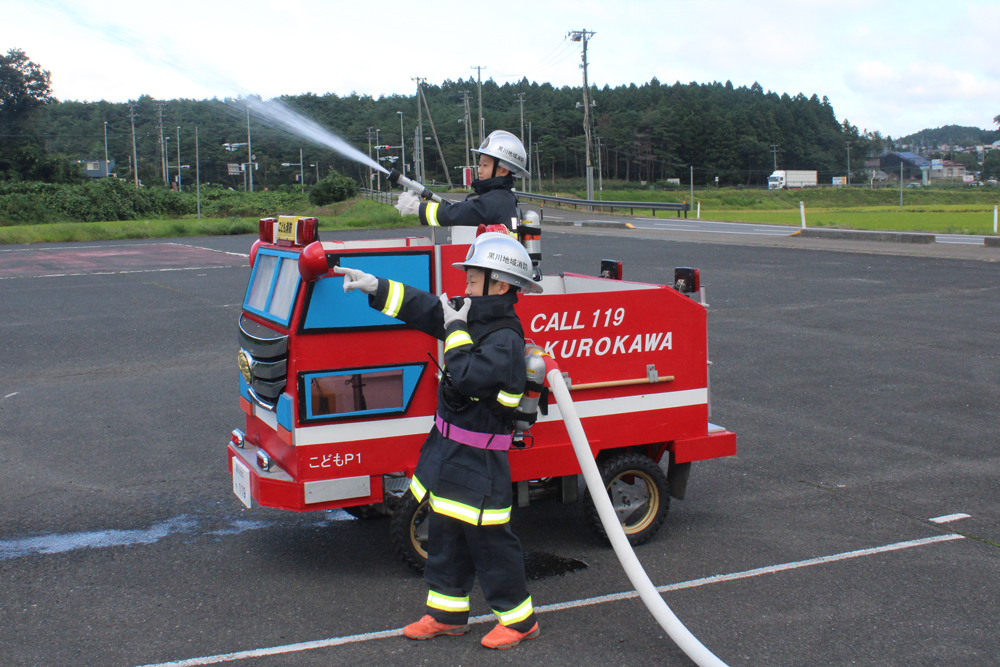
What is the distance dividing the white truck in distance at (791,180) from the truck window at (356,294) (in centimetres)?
11326

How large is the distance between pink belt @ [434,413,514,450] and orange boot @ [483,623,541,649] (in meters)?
0.86

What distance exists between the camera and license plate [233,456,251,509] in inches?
187

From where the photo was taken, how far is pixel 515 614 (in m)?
4.03

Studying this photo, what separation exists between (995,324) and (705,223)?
96.2 ft

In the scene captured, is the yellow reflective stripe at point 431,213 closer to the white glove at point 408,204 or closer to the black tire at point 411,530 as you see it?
the white glove at point 408,204

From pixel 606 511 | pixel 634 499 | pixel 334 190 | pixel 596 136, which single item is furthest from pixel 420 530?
pixel 596 136

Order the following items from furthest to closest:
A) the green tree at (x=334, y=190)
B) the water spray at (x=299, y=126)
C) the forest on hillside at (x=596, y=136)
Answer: the forest on hillside at (x=596, y=136) < the green tree at (x=334, y=190) < the water spray at (x=299, y=126)

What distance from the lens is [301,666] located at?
→ 3.80 metres

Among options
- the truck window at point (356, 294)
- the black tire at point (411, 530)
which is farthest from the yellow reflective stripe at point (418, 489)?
the truck window at point (356, 294)

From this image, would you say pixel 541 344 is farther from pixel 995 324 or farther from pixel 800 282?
pixel 800 282

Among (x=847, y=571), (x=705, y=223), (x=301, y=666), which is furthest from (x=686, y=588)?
(x=705, y=223)

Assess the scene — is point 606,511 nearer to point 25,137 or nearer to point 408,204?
point 408,204

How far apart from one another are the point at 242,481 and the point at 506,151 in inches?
98.8

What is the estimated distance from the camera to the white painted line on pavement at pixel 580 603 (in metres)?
3.88
